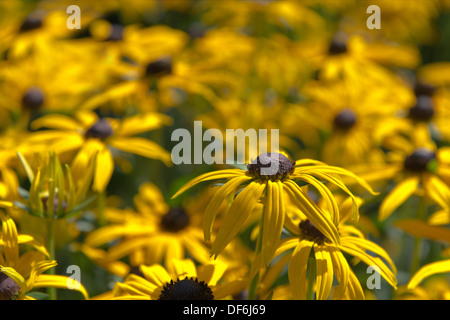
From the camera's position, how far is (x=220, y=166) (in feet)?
6.01

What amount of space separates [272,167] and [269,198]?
7 cm

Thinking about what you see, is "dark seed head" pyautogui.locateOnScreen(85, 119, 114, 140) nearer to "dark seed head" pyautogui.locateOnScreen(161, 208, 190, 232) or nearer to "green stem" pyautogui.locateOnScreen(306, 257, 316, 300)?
"dark seed head" pyautogui.locateOnScreen(161, 208, 190, 232)

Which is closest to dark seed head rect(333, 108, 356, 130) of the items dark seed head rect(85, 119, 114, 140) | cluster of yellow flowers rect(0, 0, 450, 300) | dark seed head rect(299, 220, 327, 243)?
cluster of yellow flowers rect(0, 0, 450, 300)

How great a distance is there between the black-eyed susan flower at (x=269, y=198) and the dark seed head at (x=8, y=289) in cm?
33

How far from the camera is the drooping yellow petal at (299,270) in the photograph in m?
1.06

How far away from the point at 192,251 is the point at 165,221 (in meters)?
0.15

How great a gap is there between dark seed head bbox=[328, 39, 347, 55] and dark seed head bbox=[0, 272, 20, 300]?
1.66 m

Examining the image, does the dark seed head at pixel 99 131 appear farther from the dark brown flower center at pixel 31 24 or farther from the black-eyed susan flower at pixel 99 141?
the dark brown flower center at pixel 31 24

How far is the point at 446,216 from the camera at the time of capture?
1.39 m

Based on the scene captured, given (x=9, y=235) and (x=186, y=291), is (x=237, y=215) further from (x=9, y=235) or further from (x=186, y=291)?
(x=9, y=235)

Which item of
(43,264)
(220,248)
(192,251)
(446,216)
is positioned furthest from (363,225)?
(43,264)

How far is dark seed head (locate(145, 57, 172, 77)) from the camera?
199cm
